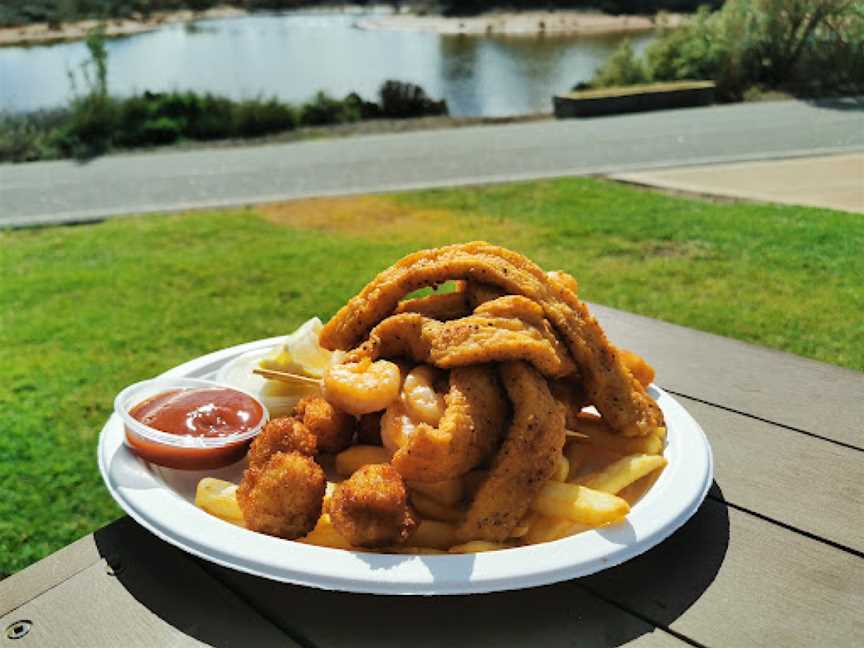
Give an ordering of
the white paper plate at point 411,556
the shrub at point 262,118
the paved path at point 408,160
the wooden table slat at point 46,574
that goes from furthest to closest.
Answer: the shrub at point 262,118 → the paved path at point 408,160 → the wooden table slat at point 46,574 → the white paper plate at point 411,556

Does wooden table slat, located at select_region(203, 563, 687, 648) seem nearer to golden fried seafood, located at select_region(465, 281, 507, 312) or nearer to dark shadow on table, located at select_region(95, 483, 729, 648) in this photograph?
dark shadow on table, located at select_region(95, 483, 729, 648)

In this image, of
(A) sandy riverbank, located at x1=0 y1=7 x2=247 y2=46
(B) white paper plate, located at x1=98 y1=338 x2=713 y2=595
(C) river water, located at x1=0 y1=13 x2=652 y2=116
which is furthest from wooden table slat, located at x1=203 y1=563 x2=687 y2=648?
(A) sandy riverbank, located at x1=0 y1=7 x2=247 y2=46

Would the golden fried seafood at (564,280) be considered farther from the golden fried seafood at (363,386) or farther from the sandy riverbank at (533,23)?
the sandy riverbank at (533,23)

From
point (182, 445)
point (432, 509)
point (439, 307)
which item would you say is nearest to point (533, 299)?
point (439, 307)

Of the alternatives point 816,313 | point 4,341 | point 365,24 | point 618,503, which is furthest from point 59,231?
point 365,24

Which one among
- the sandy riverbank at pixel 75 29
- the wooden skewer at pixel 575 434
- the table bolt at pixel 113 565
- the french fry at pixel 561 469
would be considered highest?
the french fry at pixel 561 469

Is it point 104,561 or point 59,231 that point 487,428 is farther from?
point 59,231

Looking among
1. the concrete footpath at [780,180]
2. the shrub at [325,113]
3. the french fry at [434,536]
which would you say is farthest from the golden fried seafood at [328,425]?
the shrub at [325,113]
